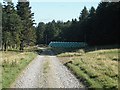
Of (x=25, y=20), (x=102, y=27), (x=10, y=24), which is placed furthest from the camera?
(x=102, y=27)

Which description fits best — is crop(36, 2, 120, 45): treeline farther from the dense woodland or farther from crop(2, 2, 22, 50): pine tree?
crop(2, 2, 22, 50): pine tree

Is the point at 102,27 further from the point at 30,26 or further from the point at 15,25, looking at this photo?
the point at 15,25

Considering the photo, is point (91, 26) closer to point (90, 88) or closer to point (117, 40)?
point (117, 40)

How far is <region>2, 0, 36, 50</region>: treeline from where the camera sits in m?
80.5

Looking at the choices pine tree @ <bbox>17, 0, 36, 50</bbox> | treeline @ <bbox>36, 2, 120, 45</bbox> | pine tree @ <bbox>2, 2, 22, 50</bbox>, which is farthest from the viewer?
pine tree @ <bbox>17, 0, 36, 50</bbox>

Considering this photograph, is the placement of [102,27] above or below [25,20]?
below

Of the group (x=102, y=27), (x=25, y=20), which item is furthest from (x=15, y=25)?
(x=102, y=27)

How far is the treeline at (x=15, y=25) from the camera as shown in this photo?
3169 inches

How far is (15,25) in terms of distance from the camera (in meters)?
82.4

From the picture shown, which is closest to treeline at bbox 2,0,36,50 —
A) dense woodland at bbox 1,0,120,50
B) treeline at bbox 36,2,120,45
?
dense woodland at bbox 1,0,120,50

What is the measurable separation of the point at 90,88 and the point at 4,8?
6766 cm

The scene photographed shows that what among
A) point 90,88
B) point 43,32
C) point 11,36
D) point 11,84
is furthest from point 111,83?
point 43,32

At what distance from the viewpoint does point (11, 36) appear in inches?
3182

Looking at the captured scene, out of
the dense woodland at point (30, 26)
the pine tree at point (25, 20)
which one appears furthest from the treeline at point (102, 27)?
the pine tree at point (25, 20)
